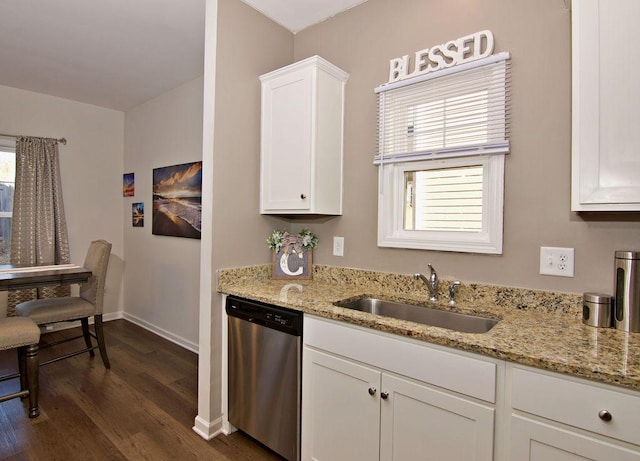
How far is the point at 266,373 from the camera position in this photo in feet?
6.05

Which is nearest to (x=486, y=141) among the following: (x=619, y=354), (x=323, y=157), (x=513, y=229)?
(x=513, y=229)

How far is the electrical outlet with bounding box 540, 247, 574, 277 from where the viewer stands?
152 cm

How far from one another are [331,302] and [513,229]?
928 millimetres

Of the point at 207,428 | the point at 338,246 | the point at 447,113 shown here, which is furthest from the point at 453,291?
the point at 207,428

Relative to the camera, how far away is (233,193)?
214 centimetres

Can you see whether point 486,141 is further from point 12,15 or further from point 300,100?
point 12,15

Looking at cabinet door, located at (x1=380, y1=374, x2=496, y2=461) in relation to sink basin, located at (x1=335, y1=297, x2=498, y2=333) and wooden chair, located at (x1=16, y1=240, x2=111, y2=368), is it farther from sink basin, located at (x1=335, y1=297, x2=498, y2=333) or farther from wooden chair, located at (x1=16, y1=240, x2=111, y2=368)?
wooden chair, located at (x1=16, y1=240, x2=111, y2=368)

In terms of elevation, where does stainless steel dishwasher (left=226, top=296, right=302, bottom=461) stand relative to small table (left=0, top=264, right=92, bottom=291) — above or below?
below

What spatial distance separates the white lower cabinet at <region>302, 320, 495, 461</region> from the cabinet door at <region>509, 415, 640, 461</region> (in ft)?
0.27

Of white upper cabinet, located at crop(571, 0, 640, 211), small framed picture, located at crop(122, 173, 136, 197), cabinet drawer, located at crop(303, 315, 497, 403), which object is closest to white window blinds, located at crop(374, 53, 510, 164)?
white upper cabinet, located at crop(571, 0, 640, 211)

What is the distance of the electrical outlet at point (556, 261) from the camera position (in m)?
1.52

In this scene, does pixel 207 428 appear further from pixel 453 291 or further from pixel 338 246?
pixel 453 291

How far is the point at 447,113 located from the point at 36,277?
Answer: 9.50 feet

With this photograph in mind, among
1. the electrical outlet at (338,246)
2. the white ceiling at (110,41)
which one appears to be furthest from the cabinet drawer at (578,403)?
the white ceiling at (110,41)
